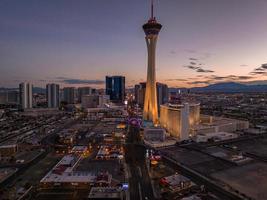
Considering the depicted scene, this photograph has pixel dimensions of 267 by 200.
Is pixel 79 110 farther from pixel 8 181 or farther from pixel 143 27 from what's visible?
pixel 8 181

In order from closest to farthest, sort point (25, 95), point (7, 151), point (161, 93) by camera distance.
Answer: point (7, 151) < point (161, 93) < point (25, 95)

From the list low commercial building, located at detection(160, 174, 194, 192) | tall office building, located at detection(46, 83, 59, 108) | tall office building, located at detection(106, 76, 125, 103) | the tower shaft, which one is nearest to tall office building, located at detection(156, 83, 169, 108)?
the tower shaft

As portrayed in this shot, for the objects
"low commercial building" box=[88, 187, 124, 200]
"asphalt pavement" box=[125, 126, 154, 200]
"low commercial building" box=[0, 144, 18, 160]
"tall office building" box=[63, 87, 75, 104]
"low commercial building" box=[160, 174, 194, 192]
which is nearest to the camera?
"low commercial building" box=[88, 187, 124, 200]

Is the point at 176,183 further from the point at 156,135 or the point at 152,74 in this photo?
the point at 152,74

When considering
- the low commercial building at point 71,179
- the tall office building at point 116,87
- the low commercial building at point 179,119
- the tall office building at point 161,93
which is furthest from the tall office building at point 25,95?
the low commercial building at point 71,179

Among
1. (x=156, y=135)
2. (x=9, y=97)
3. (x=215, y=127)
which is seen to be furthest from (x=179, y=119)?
(x=9, y=97)

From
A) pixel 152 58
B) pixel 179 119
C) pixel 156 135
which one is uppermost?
pixel 152 58

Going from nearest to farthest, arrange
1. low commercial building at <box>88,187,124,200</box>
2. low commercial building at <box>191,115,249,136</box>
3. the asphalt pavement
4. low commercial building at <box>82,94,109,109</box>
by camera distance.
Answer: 1. low commercial building at <box>88,187,124,200</box>
2. the asphalt pavement
3. low commercial building at <box>191,115,249,136</box>
4. low commercial building at <box>82,94,109,109</box>

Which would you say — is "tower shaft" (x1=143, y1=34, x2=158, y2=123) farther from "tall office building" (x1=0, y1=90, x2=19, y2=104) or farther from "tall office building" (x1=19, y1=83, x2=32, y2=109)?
"tall office building" (x1=0, y1=90, x2=19, y2=104)

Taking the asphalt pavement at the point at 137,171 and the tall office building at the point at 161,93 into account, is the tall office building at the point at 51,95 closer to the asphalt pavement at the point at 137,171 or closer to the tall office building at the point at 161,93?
the tall office building at the point at 161,93
